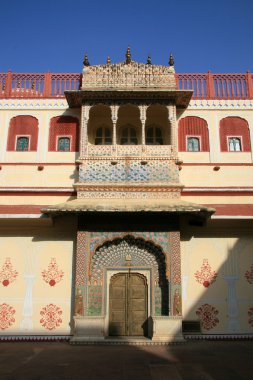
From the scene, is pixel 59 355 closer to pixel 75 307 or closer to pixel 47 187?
pixel 75 307

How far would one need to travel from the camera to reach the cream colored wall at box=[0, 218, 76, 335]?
11.2 m

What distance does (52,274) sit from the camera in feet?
37.7

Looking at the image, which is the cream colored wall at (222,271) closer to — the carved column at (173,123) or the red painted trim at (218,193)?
the red painted trim at (218,193)

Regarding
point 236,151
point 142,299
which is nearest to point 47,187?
point 142,299

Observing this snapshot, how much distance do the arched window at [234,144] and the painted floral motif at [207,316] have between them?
487 cm

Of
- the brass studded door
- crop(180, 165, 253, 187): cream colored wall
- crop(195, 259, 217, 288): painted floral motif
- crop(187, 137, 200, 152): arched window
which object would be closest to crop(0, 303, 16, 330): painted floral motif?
the brass studded door

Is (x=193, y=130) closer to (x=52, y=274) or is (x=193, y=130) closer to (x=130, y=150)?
(x=130, y=150)

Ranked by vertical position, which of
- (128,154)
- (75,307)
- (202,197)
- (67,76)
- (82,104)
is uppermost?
(67,76)

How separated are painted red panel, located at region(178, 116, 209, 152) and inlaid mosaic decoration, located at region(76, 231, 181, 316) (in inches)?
127

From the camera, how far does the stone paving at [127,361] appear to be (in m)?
7.19

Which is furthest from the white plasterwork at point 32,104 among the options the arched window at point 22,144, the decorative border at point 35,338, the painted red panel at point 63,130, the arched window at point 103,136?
the decorative border at point 35,338

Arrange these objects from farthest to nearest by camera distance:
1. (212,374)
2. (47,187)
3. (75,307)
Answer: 1. (47,187)
2. (75,307)
3. (212,374)

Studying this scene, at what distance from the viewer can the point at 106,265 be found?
11.3m

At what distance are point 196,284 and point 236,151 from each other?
4356 millimetres
